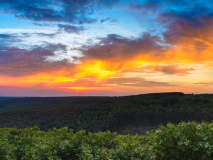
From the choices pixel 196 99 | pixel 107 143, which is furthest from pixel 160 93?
pixel 107 143

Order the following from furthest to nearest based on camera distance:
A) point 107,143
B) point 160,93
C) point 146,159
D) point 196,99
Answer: point 160,93 → point 196,99 → point 107,143 → point 146,159

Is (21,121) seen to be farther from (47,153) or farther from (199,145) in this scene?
(199,145)

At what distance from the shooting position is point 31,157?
6.75m

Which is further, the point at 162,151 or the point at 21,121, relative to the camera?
the point at 21,121

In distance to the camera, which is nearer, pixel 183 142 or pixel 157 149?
pixel 183 142

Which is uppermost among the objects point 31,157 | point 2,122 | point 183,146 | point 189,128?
point 189,128

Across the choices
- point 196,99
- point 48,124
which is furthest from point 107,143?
point 196,99

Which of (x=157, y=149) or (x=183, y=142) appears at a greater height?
(x=183, y=142)

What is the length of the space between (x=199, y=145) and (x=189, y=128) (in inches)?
27.9

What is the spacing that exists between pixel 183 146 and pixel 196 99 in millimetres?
31299

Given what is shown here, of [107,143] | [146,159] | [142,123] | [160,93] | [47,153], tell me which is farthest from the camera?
[160,93]

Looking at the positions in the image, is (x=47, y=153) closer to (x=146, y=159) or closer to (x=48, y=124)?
(x=146, y=159)

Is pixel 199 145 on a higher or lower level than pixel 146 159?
higher

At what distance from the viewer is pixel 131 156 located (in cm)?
631
